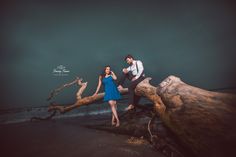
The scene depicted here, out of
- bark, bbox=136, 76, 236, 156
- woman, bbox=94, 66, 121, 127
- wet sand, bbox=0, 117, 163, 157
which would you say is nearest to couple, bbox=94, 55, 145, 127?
woman, bbox=94, 66, 121, 127

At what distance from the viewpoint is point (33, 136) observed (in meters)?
4.60

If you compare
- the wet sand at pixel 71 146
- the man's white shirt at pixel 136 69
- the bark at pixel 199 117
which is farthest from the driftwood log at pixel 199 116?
the man's white shirt at pixel 136 69

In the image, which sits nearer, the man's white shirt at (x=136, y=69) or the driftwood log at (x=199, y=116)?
the driftwood log at (x=199, y=116)

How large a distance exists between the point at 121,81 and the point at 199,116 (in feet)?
11.0

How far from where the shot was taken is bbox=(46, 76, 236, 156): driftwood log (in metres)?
2.46

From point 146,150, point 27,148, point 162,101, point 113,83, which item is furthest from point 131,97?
point 27,148

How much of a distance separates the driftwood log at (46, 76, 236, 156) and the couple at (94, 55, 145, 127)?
1313 millimetres

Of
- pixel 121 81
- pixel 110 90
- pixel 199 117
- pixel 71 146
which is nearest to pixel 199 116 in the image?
pixel 199 117

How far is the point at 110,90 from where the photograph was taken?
539 centimetres

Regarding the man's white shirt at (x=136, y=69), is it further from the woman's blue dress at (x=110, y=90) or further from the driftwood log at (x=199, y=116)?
the driftwood log at (x=199, y=116)

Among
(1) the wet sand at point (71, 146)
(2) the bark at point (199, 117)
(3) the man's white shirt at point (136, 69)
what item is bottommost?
(1) the wet sand at point (71, 146)

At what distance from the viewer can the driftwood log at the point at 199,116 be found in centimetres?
246

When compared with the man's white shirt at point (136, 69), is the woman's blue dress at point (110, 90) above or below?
below

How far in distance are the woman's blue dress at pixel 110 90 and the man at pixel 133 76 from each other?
0.52 m
